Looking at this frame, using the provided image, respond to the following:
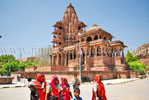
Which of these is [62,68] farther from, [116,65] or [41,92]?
[41,92]

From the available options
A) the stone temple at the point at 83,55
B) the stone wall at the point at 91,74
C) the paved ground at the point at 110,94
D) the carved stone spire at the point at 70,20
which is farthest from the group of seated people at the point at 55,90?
the carved stone spire at the point at 70,20

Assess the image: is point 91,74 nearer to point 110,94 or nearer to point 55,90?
point 110,94

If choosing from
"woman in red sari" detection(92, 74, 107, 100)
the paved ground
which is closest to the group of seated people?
"woman in red sari" detection(92, 74, 107, 100)

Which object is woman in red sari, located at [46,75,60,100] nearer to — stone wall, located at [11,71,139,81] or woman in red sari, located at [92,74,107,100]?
woman in red sari, located at [92,74,107,100]

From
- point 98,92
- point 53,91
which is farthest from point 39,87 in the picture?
point 98,92

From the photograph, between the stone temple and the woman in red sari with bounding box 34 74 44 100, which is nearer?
the woman in red sari with bounding box 34 74 44 100

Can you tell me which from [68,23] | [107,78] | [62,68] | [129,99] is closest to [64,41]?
[68,23]

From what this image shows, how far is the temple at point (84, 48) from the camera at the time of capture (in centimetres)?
2715

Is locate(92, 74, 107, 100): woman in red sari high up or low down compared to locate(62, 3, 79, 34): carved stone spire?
down

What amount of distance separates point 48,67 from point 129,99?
74.0ft

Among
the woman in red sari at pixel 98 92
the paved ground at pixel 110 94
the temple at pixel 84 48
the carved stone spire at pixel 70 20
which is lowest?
Answer: the paved ground at pixel 110 94

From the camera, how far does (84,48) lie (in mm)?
30531

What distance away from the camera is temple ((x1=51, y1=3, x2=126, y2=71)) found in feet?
89.1

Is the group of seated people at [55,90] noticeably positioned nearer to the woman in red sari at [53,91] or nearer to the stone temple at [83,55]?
the woman in red sari at [53,91]
